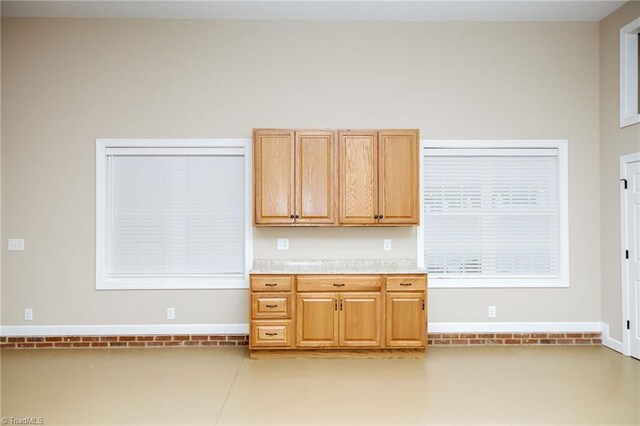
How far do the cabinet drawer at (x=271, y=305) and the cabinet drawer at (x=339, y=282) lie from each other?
0.19m

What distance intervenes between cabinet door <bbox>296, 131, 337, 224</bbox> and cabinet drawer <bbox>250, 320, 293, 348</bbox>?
1039 millimetres

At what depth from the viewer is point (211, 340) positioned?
456 cm

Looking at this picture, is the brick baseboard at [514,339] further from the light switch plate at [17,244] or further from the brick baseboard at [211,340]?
the light switch plate at [17,244]

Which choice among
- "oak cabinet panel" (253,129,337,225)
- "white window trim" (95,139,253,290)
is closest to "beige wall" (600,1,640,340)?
"oak cabinet panel" (253,129,337,225)

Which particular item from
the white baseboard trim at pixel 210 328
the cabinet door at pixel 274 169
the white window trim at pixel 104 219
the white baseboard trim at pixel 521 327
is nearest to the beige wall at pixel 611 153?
the white baseboard trim at pixel 521 327

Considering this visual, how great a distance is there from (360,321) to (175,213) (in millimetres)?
2322

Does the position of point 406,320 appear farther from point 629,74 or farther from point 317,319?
point 629,74

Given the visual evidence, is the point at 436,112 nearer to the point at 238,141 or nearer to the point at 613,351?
the point at 238,141

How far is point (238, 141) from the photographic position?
461 centimetres

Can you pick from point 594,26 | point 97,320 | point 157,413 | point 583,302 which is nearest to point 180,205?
point 97,320

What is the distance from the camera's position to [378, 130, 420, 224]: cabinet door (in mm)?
4293

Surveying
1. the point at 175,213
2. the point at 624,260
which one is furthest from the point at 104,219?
the point at 624,260

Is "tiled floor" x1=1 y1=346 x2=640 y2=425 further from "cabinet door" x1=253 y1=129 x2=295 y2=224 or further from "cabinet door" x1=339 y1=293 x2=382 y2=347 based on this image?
"cabinet door" x1=253 y1=129 x2=295 y2=224

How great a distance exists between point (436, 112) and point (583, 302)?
2638 mm
